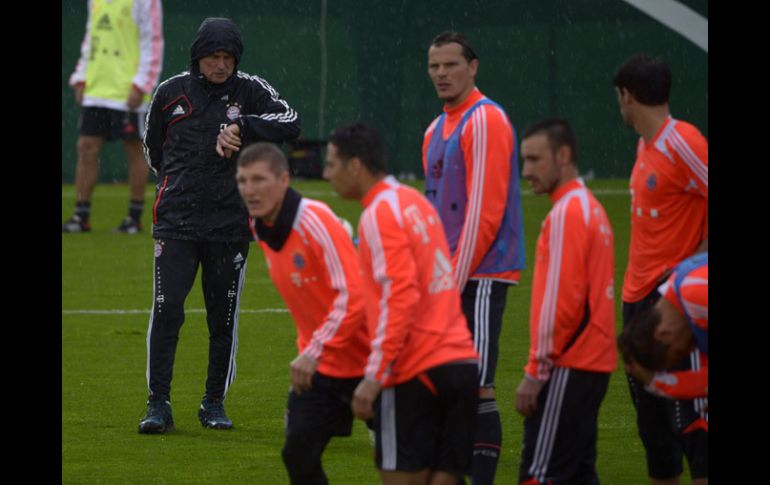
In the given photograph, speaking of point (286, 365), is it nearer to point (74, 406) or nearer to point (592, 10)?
point (74, 406)

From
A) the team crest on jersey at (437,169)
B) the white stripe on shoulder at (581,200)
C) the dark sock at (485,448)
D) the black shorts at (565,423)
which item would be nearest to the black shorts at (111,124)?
the team crest on jersey at (437,169)

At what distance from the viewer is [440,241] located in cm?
560

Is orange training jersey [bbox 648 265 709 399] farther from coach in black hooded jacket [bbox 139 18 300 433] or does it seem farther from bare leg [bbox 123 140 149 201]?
bare leg [bbox 123 140 149 201]

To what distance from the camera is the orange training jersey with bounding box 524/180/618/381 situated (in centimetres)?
559

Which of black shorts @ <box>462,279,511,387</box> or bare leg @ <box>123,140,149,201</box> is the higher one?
bare leg @ <box>123,140,149,201</box>

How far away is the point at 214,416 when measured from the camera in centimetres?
850

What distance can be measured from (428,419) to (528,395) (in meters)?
0.40

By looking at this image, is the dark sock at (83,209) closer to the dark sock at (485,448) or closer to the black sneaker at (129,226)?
the black sneaker at (129,226)

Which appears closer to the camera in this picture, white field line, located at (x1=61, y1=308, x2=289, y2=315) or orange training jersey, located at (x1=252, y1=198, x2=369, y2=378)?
orange training jersey, located at (x1=252, y1=198, x2=369, y2=378)

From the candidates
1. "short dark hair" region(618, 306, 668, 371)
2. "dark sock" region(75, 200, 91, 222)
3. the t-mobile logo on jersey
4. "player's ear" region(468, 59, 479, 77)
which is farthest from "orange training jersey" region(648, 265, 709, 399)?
"dark sock" region(75, 200, 91, 222)

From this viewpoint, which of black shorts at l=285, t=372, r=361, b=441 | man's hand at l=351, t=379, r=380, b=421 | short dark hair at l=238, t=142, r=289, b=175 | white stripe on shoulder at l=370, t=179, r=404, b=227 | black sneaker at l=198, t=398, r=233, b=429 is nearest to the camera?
man's hand at l=351, t=379, r=380, b=421

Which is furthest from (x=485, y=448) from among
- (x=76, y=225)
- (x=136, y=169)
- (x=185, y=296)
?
(x=76, y=225)

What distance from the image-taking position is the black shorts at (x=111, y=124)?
16797 millimetres

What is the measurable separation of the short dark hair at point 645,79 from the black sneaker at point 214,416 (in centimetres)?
331
